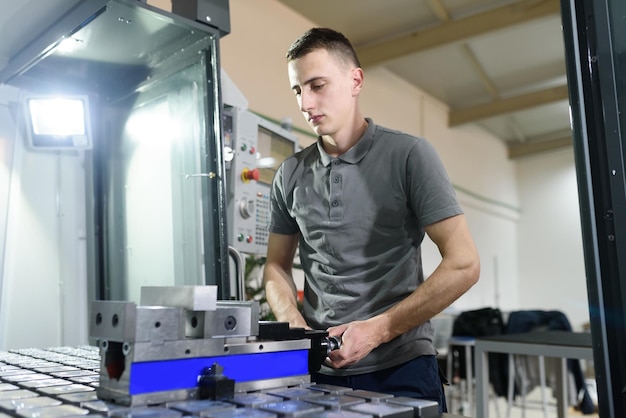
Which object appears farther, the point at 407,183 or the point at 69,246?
the point at 69,246

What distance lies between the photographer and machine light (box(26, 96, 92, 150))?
7.40 feet

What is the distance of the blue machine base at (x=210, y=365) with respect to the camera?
873mm

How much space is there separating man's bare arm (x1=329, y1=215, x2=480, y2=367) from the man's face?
15.4 inches

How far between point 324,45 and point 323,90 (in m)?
0.12

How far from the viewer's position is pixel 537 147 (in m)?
8.66

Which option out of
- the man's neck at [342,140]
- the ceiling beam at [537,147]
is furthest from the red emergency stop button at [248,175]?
the ceiling beam at [537,147]

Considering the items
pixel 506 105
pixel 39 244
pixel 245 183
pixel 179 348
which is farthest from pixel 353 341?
pixel 506 105

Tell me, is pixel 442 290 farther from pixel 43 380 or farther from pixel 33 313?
pixel 33 313

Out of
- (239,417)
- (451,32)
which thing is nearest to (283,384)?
(239,417)

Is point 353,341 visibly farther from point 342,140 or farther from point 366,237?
point 342,140

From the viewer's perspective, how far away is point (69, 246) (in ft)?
7.80

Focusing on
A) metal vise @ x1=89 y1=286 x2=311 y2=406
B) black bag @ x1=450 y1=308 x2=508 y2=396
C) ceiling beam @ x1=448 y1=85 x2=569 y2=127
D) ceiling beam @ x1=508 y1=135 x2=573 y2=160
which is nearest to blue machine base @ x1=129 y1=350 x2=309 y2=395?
metal vise @ x1=89 y1=286 x2=311 y2=406

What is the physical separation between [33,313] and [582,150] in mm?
2043

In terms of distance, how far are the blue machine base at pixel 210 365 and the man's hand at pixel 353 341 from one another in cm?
13
